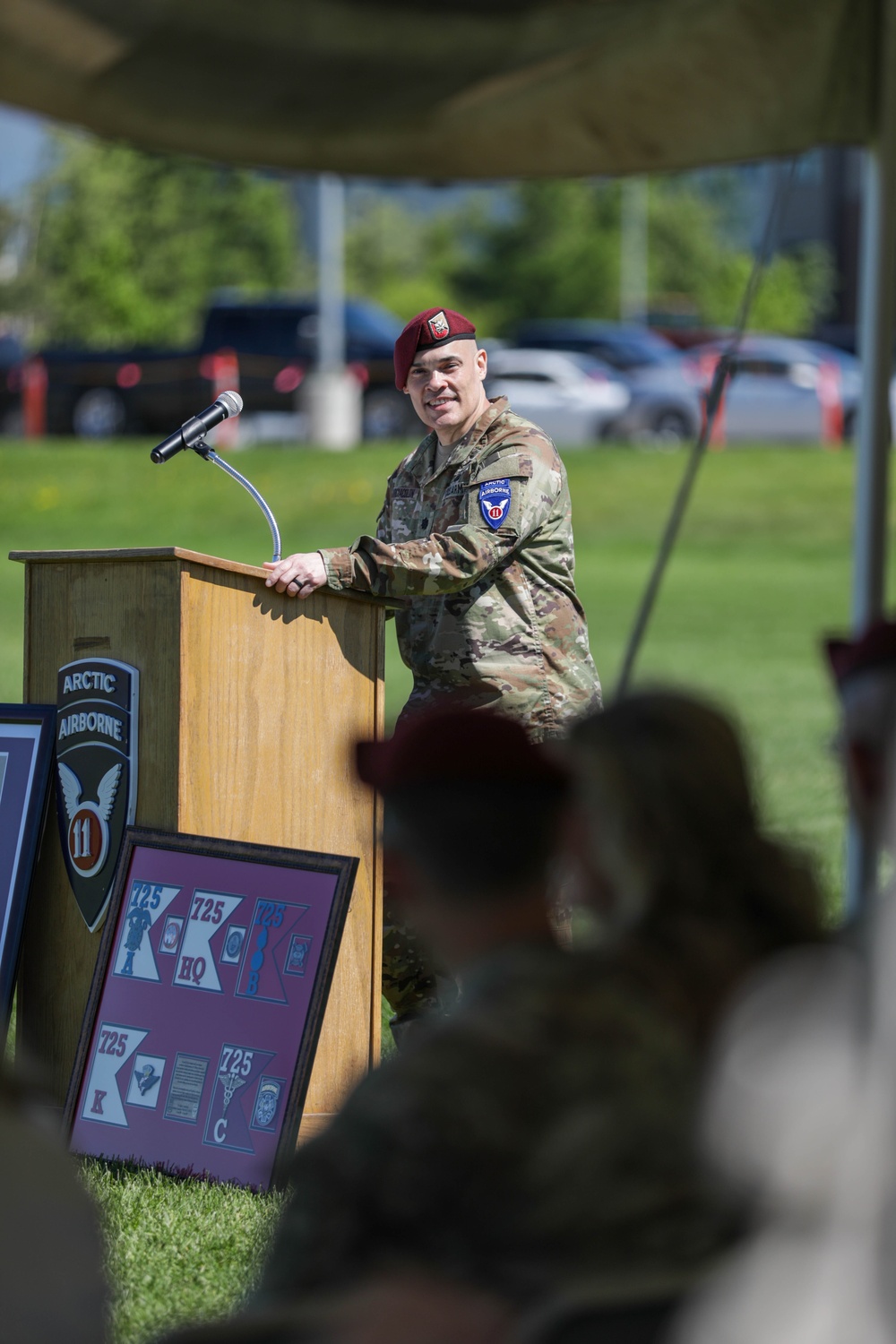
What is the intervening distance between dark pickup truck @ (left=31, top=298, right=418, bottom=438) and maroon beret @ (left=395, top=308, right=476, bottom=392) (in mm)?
22517

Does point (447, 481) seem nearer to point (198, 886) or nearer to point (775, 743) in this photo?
point (198, 886)

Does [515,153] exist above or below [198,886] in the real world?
above

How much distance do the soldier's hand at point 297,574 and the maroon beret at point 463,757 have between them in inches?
66.3

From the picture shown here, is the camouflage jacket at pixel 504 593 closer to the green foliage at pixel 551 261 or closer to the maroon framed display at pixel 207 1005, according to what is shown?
the maroon framed display at pixel 207 1005

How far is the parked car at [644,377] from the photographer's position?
1102 inches

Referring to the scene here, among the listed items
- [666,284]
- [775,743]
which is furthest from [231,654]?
[666,284]

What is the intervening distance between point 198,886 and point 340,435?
2371cm

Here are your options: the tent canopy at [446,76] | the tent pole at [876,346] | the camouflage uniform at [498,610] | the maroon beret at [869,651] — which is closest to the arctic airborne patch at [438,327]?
the camouflage uniform at [498,610]

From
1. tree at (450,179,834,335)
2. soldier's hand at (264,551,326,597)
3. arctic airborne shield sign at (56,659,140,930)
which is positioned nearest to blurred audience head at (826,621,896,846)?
soldier's hand at (264,551,326,597)

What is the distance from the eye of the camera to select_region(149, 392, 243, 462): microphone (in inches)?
158

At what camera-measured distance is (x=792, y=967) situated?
1.87 meters

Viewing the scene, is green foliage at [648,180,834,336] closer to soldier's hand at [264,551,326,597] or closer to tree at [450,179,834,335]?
tree at [450,179,834,335]

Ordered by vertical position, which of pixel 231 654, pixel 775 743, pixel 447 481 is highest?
pixel 447 481

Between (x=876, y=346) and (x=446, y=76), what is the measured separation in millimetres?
1469
